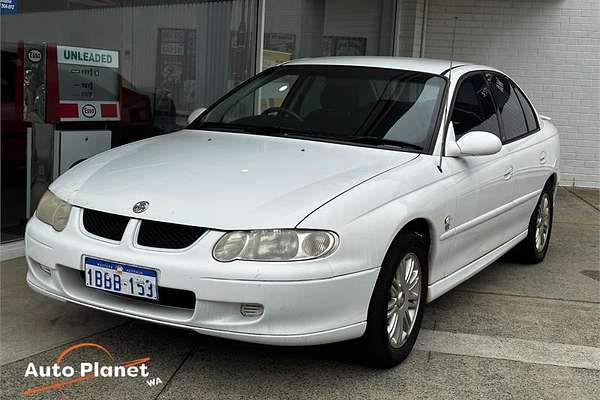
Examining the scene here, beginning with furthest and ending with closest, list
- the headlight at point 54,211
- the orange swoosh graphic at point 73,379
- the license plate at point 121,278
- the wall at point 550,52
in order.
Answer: the wall at point 550,52
the headlight at point 54,211
the orange swoosh graphic at point 73,379
the license plate at point 121,278

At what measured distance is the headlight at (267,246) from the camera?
3086 millimetres

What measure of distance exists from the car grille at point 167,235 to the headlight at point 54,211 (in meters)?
0.48

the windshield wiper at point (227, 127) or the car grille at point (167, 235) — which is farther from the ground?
the windshield wiper at point (227, 127)

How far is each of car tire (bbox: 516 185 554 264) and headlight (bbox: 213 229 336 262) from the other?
3.20 metres

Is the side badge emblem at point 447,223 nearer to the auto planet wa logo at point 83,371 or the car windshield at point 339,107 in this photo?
the car windshield at point 339,107

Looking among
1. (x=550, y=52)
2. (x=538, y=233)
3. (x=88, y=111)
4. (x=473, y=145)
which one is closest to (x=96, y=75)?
(x=88, y=111)

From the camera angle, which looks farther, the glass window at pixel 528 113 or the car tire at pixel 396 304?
the glass window at pixel 528 113

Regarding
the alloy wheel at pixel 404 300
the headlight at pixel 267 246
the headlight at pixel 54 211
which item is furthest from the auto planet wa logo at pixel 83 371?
the alloy wheel at pixel 404 300

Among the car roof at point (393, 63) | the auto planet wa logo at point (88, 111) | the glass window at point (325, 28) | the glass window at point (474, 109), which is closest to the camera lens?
the glass window at point (474, 109)

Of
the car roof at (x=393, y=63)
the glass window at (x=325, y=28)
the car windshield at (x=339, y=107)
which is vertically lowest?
the car windshield at (x=339, y=107)

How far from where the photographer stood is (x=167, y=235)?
322 centimetres

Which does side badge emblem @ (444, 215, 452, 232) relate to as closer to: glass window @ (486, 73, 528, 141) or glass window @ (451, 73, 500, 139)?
glass window @ (451, 73, 500, 139)

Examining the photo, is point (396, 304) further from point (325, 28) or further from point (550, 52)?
point (550, 52)

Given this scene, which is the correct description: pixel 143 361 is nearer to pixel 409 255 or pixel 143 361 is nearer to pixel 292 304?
pixel 292 304
